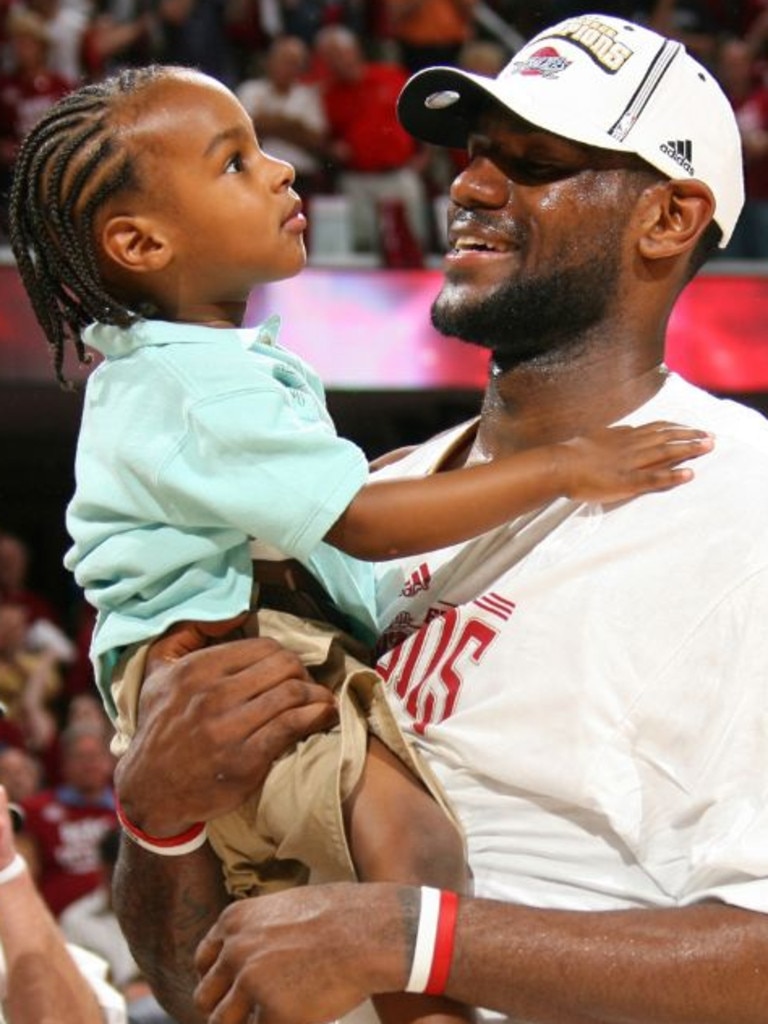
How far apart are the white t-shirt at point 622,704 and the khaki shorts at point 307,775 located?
3.2 inches

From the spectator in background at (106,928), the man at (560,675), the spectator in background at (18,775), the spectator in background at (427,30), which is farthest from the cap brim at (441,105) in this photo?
the spectator in background at (427,30)

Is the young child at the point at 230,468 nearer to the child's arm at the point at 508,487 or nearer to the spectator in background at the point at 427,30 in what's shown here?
the child's arm at the point at 508,487

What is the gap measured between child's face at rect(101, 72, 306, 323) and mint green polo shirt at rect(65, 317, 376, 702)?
87 millimetres

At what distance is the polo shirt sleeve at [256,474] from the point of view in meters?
2.30

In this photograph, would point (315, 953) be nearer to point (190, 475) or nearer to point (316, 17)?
point (190, 475)

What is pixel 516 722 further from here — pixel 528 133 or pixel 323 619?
pixel 528 133

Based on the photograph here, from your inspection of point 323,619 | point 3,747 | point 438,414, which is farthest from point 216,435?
point 438,414

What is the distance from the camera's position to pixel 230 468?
2.31 meters

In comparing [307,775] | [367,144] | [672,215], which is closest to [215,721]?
[307,775]

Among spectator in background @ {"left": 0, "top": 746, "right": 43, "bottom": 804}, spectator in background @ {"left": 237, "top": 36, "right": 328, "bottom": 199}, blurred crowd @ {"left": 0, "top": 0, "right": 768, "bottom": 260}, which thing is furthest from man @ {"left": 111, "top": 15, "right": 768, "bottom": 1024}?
spectator in background @ {"left": 237, "top": 36, "right": 328, "bottom": 199}

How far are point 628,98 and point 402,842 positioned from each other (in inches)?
38.9

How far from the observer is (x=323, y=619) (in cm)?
253

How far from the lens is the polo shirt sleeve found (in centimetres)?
230

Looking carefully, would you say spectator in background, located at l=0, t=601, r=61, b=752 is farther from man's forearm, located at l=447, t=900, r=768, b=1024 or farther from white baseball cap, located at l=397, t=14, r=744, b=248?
man's forearm, located at l=447, t=900, r=768, b=1024
